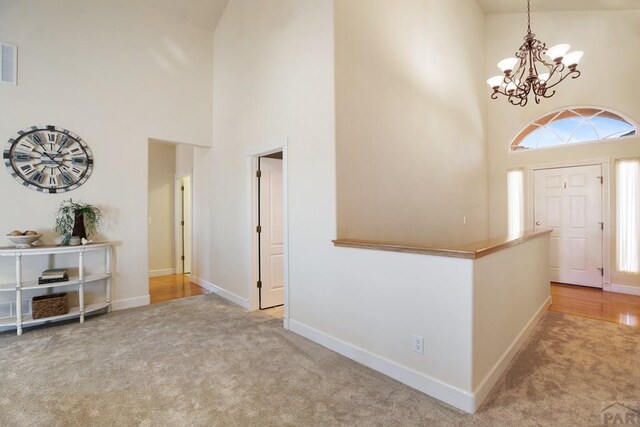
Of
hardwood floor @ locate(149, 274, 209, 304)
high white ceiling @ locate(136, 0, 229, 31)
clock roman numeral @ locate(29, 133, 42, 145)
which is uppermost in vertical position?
high white ceiling @ locate(136, 0, 229, 31)

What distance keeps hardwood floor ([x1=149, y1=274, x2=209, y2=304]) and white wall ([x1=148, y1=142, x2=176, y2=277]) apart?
0.37 m

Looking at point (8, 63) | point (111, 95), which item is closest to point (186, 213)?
point (111, 95)

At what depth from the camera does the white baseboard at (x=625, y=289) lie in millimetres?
4467

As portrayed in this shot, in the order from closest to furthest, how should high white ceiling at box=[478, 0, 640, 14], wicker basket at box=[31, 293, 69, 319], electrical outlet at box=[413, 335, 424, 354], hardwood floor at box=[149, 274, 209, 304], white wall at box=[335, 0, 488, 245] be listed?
electrical outlet at box=[413, 335, 424, 354]
white wall at box=[335, 0, 488, 245]
wicker basket at box=[31, 293, 69, 319]
high white ceiling at box=[478, 0, 640, 14]
hardwood floor at box=[149, 274, 209, 304]

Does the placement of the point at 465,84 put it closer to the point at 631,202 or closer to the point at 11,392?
the point at 631,202

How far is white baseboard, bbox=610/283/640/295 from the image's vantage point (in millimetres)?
4467

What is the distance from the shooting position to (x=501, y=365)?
91.9 inches

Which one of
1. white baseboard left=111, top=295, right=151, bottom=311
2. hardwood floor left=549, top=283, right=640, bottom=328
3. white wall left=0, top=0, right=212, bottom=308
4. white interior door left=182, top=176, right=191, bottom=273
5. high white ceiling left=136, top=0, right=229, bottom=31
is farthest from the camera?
white interior door left=182, top=176, right=191, bottom=273

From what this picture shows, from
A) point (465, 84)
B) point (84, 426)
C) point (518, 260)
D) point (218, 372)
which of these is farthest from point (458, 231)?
point (84, 426)

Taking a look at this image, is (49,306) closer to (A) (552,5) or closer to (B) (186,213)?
(B) (186,213)

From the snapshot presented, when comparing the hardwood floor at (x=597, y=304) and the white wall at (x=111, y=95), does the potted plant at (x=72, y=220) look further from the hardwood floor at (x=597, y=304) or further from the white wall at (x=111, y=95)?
the hardwood floor at (x=597, y=304)

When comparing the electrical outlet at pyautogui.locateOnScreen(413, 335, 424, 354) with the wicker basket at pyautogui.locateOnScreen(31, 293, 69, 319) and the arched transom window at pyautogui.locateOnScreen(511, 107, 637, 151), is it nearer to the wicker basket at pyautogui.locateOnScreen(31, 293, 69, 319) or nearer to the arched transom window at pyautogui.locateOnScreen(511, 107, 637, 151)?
the wicker basket at pyautogui.locateOnScreen(31, 293, 69, 319)

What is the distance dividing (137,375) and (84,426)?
0.57m

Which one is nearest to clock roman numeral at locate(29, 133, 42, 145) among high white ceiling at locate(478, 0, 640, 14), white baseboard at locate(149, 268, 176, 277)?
white baseboard at locate(149, 268, 176, 277)
